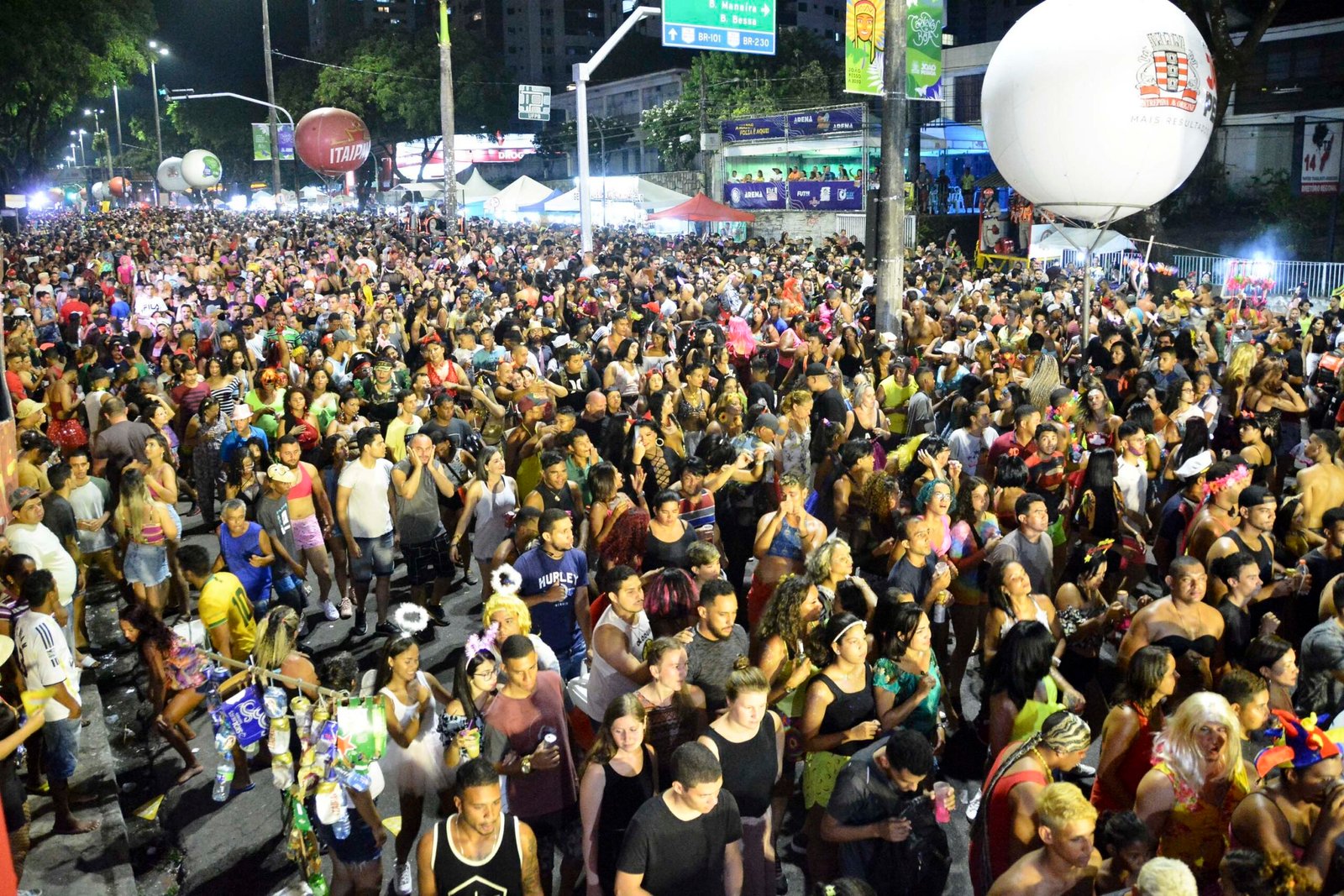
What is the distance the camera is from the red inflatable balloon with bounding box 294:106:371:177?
26.5 meters

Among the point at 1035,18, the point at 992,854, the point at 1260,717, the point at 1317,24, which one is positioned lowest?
the point at 992,854

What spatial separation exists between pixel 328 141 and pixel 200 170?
22593 mm

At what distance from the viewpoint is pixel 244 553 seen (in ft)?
21.8

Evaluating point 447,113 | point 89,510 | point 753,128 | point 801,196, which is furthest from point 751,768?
point 753,128

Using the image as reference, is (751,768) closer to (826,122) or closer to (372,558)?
(372,558)

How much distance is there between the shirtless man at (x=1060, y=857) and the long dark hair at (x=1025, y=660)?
3.40 feet

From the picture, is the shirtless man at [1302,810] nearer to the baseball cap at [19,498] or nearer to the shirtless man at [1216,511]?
the shirtless man at [1216,511]

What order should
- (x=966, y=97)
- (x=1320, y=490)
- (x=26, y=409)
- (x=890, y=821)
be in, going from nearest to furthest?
(x=890, y=821)
(x=1320, y=490)
(x=26, y=409)
(x=966, y=97)

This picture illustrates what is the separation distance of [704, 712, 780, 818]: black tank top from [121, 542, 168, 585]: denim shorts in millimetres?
4453

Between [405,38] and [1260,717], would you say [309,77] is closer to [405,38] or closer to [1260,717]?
[405,38]

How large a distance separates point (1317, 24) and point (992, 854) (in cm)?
2992

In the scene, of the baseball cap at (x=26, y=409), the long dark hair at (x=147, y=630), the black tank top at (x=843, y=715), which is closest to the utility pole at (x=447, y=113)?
the baseball cap at (x=26, y=409)

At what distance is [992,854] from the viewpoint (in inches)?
150

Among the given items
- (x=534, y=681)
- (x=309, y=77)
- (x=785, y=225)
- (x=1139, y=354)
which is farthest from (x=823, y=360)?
(x=309, y=77)
